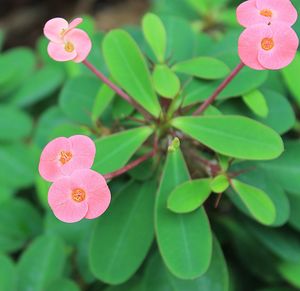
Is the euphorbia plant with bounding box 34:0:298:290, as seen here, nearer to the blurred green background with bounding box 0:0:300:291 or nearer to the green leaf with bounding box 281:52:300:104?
the blurred green background with bounding box 0:0:300:291

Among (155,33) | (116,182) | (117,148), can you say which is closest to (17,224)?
(116,182)

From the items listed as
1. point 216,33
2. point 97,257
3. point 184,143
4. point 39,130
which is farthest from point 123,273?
point 216,33

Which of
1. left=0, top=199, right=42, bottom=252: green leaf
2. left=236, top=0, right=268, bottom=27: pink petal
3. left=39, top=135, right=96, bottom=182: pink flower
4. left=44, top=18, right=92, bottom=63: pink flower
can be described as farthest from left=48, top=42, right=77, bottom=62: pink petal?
left=0, top=199, right=42, bottom=252: green leaf

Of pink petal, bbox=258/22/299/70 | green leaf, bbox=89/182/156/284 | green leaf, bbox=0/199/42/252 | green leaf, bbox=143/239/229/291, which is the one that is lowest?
green leaf, bbox=0/199/42/252

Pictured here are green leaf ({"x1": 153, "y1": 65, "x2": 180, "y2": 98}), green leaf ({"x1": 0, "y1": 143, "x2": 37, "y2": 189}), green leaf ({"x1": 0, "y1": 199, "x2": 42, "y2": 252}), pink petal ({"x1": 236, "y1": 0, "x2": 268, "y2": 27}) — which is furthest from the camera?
green leaf ({"x1": 0, "y1": 143, "x2": 37, "y2": 189})

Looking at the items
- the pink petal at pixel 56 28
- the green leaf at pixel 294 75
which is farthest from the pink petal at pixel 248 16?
the green leaf at pixel 294 75

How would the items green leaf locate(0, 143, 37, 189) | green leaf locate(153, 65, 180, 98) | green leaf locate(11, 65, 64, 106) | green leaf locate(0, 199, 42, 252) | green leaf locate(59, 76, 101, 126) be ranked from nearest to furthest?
green leaf locate(153, 65, 180, 98) < green leaf locate(59, 76, 101, 126) < green leaf locate(0, 199, 42, 252) < green leaf locate(0, 143, 37, 189) < green leaf locate(11, 65, 64, 106)

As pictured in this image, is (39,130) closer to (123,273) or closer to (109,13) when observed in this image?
(123,273)
